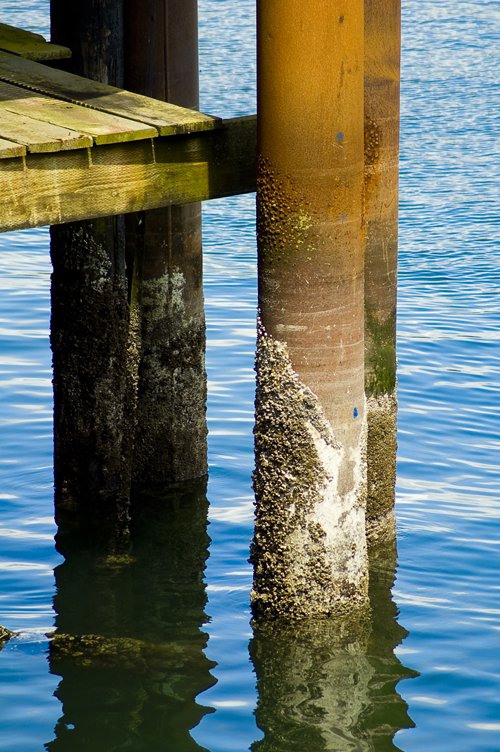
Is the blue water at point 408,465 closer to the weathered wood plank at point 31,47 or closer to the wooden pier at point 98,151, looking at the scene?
the wooden pier at point 98,151

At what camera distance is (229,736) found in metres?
5.96

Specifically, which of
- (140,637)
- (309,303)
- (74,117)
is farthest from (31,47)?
(140,637)

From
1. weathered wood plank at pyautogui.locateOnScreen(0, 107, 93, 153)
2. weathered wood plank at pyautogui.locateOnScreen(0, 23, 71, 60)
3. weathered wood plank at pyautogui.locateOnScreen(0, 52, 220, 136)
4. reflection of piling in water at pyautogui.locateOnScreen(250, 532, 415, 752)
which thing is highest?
weathered wood plank at pyautogui.locateOnScreen(0, 23, 71, 60)

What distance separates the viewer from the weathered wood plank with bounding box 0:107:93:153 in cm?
564

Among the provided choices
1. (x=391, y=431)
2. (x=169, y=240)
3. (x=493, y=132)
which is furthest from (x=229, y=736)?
(x=493, y=132)

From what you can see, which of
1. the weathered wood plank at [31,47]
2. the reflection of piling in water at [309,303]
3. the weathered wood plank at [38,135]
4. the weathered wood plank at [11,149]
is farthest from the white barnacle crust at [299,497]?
the weathered wood plank at [31,47]

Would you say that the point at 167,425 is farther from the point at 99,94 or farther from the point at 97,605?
the point at 99,94

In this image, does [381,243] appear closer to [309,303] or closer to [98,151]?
[309,303]

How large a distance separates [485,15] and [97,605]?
21.0 m

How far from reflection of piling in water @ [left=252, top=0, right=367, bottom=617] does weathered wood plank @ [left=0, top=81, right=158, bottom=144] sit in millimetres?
576

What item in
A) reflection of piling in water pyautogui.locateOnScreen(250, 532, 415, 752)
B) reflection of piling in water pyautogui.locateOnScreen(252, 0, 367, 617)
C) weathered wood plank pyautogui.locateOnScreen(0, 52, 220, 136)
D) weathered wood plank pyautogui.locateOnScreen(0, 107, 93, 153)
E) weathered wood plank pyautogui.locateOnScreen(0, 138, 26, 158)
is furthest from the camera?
weathered wood plank pyautogui.locateOnScreen(0, 52, 220, 136)

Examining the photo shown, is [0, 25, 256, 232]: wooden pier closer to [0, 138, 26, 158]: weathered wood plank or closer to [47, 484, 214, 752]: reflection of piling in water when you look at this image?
[0, 138, 26, 158]: weathered wood plank

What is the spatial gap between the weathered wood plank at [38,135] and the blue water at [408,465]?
2397mm

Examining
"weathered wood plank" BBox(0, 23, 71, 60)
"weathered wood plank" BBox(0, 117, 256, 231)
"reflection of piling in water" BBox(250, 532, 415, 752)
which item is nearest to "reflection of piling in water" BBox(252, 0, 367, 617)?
"reflection of piling in water" BBox(250, 532, 415, 752)
